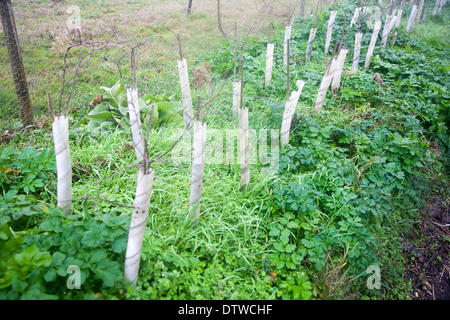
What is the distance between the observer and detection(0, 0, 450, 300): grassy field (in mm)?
1743

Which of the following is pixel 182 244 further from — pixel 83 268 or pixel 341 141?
pixel 341 141

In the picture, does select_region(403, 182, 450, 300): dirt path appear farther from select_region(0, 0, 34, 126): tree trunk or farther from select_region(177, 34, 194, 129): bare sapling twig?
select_region(0, 0, 34, 126): tree trunk

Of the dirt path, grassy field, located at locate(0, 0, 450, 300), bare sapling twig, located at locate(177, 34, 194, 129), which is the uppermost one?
bare sapling twig, located at locate(177, 34, 194, 129)

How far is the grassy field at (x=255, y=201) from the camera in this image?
1743 mm

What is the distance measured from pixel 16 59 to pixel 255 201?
3.08m

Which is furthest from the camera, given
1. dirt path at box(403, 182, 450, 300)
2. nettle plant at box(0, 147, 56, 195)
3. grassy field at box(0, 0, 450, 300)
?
dirt path at box(403, 182, 450, 300)

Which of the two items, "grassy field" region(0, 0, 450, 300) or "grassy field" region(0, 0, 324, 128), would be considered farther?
"grassy field" region(0, 0, 324, 128)

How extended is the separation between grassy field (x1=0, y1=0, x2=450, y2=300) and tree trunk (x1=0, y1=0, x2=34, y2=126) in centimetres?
26

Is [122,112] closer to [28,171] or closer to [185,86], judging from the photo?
[185,86]

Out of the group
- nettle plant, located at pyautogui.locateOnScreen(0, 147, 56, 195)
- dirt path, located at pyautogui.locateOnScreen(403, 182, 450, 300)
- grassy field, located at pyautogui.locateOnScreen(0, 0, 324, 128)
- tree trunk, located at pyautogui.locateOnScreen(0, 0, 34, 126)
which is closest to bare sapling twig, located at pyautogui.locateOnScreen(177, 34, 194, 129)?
grassy field, located at pyautogui.locateOnScreen(0, 0, 324, 128)

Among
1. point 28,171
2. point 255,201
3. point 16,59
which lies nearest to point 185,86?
point 255,201

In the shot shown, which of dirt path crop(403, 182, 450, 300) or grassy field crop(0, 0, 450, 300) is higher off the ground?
grassy field crop(0, 0, 450, 300)

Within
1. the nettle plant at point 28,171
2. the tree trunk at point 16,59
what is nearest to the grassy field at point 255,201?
the nettle plant at point 28,171

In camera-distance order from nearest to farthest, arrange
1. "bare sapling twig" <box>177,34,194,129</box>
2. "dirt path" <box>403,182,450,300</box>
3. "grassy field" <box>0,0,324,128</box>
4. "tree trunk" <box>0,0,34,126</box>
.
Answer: "dirt path" <box>403,182,450,300</box> < "bare sapling twig" <box>177,34,194,129</box> < "tree trunk" <box>0,0,34,126</box> < "grassy field" <box>0,0,324,128</box>
